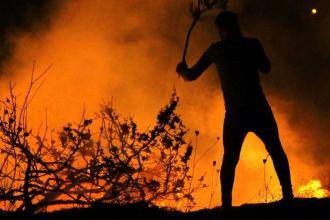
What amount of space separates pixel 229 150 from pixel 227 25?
1226mm

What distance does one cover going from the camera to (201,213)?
4.77 metres

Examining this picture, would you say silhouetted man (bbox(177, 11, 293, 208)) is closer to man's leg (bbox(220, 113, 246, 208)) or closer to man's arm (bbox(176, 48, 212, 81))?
man's leg (bbox(220, 113, 246, 208))

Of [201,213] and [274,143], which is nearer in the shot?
[274,143]

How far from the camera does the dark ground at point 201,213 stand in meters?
4.33

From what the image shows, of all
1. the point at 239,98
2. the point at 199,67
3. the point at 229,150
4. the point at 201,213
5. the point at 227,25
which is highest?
the point at 227,25

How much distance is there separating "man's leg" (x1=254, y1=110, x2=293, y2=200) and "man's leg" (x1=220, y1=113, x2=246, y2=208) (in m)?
0.19

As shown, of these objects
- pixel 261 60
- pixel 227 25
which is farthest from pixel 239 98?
pixel 227 25

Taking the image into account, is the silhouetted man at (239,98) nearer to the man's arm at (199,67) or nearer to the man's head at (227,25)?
the man's head at (227,25)

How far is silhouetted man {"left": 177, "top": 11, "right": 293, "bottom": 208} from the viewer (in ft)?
14.7

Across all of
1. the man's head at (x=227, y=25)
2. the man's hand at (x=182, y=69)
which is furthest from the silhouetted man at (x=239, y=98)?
the man's hand at (x=182, y=69)

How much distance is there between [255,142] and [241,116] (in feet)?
69.0

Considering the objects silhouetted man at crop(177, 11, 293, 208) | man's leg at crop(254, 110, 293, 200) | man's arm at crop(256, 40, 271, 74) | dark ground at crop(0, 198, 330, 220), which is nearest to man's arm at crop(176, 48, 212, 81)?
silhouetted man at crop(177, 11, 293, 208)

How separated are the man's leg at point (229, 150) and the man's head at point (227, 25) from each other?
2.63 feet

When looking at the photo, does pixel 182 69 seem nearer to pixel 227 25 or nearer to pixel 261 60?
pixel 227 25
